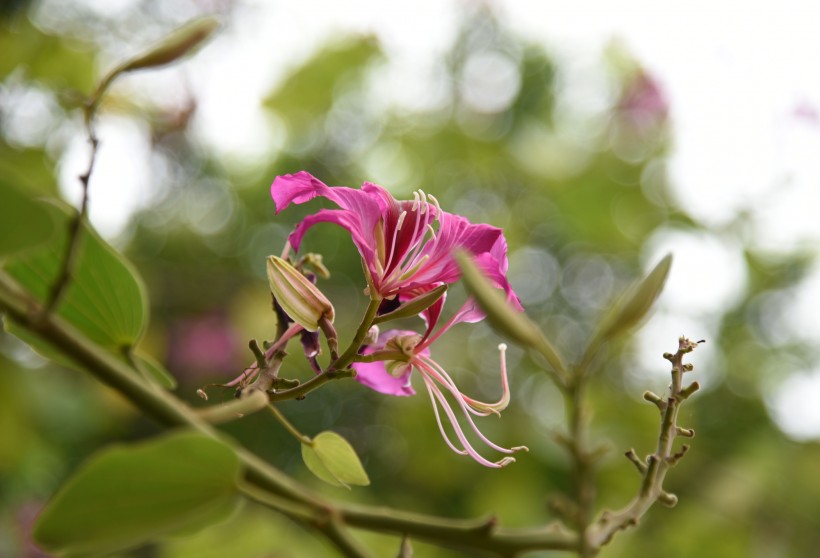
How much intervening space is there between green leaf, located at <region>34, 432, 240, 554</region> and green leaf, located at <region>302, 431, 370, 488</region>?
0.13 meters

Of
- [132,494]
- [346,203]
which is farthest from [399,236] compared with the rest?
[132,494]

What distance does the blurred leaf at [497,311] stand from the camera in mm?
386

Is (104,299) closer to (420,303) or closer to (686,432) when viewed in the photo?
(420,303)

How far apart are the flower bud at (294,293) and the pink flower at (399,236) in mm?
42

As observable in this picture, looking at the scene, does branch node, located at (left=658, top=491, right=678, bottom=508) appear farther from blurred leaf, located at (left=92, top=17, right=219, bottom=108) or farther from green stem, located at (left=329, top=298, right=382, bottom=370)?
blurred leaf, located at (left=92, top=17, right=219, bottom=108)

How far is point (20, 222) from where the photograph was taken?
1.30 feet

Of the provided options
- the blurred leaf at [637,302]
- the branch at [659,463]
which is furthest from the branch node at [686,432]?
the blurred leaf at [637,302]

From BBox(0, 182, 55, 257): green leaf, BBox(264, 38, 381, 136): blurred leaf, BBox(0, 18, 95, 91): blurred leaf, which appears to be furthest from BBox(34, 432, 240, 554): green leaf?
BBox(264, 38, 381, 136): blurred leaf

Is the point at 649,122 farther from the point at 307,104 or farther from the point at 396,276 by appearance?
the point at 396,276

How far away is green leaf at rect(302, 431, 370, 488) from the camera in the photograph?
529mm

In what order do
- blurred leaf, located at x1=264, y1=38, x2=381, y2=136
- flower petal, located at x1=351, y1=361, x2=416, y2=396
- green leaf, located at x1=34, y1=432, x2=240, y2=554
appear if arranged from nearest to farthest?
green leaf, located at x1=34, y1=432, x2=240, y2=554
flower petal, located at x1=351, y1=361, x2=416, y2=396
blurred leaf, located at x1=264, y1=38, x2=381, y2=136

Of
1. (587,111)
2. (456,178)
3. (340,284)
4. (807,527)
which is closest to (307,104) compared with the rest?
(456,178)

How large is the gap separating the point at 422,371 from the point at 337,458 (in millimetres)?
92

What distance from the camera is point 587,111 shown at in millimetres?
2547
